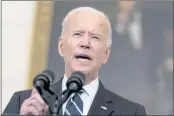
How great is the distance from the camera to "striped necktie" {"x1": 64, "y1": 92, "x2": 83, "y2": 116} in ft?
5.81

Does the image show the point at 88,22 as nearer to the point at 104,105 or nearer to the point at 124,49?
the point at 104,105

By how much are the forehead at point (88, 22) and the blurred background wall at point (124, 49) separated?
1414 millimetres

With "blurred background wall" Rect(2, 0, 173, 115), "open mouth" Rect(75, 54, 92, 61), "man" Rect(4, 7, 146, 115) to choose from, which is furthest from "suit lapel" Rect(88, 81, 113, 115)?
"blurred background wall" Rect(2, 0, 173, 115)

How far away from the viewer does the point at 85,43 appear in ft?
6.10

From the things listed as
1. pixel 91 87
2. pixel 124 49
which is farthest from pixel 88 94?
pixel 124 49

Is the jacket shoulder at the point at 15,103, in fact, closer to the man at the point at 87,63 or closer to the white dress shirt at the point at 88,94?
the man at the point at 87,63

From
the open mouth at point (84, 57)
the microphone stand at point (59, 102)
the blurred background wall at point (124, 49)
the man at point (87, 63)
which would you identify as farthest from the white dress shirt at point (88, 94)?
the blurred background wall at point (124, 49)

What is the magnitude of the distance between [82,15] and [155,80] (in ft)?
5.23

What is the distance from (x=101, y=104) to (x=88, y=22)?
33 cm

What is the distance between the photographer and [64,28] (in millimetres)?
2008

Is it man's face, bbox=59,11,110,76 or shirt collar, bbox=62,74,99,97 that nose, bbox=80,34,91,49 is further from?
shirt collar, bbox=62,74,99,97

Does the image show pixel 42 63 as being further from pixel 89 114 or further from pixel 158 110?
pixel 89 114

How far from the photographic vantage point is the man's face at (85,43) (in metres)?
1.85

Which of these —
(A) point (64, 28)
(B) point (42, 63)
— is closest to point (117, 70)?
(B) point (42, 63)
